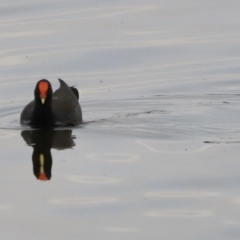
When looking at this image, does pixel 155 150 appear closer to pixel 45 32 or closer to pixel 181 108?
pixel 181 108

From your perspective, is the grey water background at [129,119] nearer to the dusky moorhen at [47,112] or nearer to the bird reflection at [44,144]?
the bird reflection at [44,144]

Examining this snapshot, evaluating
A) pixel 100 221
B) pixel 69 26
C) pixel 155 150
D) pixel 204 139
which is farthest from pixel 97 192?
pixel 69 26

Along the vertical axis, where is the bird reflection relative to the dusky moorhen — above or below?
below

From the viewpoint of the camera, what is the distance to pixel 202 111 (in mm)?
12586

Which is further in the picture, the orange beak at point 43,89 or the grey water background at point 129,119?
the orange beak at point 43,89

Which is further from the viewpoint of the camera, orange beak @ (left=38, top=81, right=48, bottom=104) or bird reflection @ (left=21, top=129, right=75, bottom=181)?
orange beak @ (left=38, top=81, right=48, bottom=104)

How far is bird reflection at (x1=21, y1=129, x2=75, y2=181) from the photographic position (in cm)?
976

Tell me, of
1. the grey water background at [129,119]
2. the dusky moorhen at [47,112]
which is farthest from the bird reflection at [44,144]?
the dusky moorhen at [47,112]

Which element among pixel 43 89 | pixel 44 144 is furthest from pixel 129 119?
pixel 44 144

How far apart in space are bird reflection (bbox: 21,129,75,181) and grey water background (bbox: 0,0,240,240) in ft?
0.29

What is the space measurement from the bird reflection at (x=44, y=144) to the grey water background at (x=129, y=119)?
→ 89 millimetres

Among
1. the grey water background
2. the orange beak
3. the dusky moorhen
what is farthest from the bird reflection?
the orange beak

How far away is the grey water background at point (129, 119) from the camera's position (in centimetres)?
816

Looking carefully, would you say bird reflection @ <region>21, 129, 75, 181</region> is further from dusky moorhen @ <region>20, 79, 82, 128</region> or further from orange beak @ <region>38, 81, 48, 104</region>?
orange beak @ <region>38, 81, 48, 104</region>
